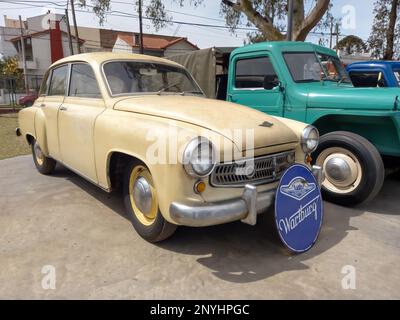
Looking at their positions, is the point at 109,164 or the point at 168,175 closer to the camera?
the point at 168,175

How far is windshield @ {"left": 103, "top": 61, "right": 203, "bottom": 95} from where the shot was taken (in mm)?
3717

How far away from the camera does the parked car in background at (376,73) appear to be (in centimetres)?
655

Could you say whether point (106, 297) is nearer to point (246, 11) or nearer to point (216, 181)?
point (216, 181)

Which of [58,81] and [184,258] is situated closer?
[184,258]

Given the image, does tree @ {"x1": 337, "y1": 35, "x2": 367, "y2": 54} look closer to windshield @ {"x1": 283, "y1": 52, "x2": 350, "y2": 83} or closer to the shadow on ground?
windshield @ {"x1": 283, "y1": 52, "x2": 350, "y2": 83}

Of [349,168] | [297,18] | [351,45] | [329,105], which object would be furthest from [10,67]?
[349,168]

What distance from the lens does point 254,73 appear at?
16.8 ft

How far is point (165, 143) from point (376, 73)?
565 centimetres

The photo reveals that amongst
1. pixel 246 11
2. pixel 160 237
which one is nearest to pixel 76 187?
pixel 160 237

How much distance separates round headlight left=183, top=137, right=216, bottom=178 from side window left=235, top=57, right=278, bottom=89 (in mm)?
2608

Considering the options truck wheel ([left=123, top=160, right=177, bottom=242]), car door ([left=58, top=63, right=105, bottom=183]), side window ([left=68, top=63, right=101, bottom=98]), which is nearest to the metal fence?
side window ([left=68, top=63, right=101, bottom=98])

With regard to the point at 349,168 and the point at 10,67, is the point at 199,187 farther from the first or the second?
the point at 10,67

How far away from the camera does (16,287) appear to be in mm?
2475

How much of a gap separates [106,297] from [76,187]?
263cm
